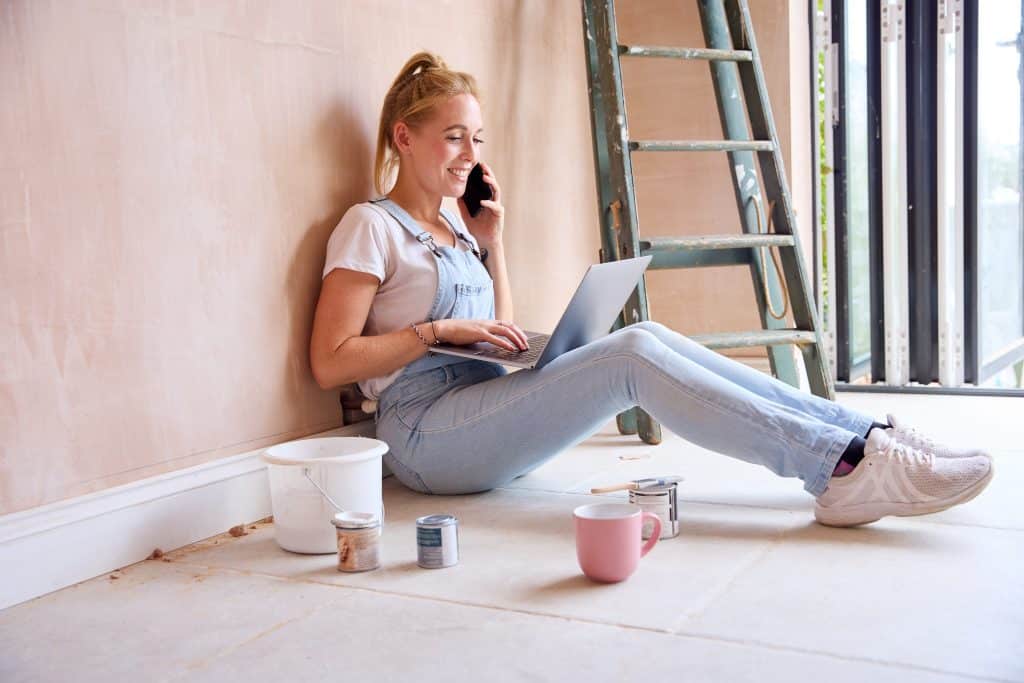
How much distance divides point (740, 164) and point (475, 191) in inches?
43.7

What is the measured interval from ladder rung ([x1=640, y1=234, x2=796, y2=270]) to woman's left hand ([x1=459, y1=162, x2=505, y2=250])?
0.52 m

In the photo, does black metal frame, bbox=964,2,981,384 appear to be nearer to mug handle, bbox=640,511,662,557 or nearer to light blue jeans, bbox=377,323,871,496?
light blue jeans, bbox=377,323,871,496

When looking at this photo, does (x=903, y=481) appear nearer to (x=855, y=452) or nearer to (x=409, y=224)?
(x=855, y=452)

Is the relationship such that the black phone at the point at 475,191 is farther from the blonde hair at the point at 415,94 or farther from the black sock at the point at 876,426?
the black sock at the point at 876,426

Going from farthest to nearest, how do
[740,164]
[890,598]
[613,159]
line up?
[740,164] < [613,159] < [890,598]

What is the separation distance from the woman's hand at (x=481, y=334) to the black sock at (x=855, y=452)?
693mm

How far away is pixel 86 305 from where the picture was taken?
70.7 inches

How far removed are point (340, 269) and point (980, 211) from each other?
8.28ft

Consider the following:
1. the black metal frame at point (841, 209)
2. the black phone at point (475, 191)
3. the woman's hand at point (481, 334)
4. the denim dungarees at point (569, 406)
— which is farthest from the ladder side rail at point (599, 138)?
the black metal frame at point (841, 209)

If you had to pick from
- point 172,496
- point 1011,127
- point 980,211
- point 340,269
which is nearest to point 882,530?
point 340,269

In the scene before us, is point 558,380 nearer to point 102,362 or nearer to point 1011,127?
point 102,362

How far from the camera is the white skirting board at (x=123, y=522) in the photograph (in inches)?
67.7

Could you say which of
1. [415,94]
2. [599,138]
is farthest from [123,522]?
[599,138]

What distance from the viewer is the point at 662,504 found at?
6.46 feet
